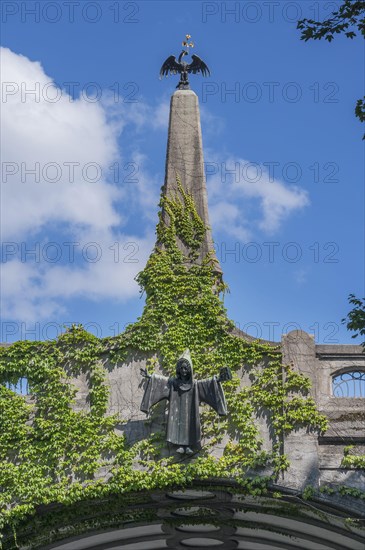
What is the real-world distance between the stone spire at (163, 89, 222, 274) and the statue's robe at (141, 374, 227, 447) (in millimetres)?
3130

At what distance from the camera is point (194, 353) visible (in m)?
24.1

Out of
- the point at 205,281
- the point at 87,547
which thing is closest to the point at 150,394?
the point at 205,281

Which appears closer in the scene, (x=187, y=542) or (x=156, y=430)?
(x=156, y=430)

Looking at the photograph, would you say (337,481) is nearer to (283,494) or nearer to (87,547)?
(283,494)

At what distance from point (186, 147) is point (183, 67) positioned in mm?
1849

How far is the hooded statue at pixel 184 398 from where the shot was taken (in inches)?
910

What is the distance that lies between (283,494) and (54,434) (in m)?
4.38

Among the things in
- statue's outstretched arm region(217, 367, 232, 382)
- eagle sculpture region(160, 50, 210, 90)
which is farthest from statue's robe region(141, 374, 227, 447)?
eagle sculpture region(160, 50, 210, 90)

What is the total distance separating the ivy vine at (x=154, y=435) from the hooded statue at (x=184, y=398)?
412mm

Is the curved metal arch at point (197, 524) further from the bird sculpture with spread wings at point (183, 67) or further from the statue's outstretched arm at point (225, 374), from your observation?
the bird sculpture with spread wings at point (183, 67)

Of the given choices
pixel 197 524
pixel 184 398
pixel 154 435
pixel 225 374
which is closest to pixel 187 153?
pixel 225 374

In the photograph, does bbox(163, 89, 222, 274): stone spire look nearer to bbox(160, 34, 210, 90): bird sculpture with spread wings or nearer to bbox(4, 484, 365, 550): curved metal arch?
bbox(160, 34, 210, 90): bird sculpture with spread wings

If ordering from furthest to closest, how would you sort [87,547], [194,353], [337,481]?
[87,547] < [194,353] < [337,481]

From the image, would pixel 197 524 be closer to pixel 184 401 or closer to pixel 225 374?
pixel 184 401
